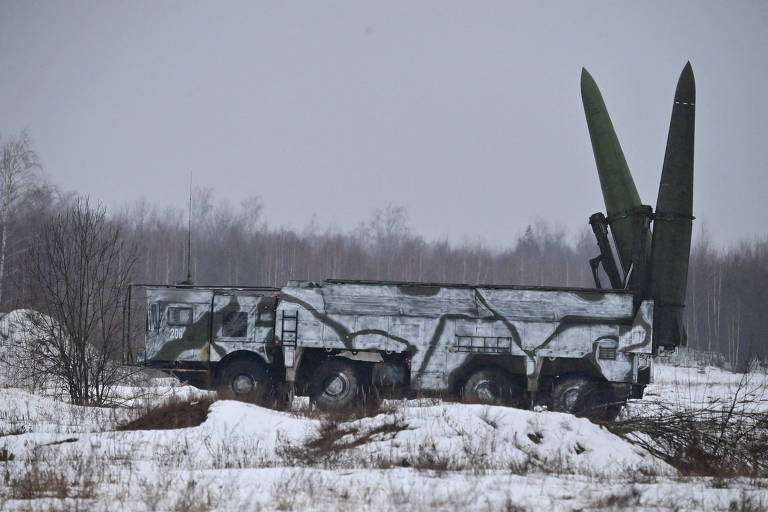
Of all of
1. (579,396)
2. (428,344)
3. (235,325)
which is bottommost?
(579,396)

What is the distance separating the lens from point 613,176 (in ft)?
61.6

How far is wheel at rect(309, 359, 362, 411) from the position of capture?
50.6 ft

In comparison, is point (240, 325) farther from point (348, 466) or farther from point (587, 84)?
point (587, 84)

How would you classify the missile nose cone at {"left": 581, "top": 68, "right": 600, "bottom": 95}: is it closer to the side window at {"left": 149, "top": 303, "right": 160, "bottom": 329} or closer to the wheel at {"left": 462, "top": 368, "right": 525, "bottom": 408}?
the wheel at {"left": 462, "top": 368, "right": 525, "bottom": 408}

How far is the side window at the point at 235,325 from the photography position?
52.7ft

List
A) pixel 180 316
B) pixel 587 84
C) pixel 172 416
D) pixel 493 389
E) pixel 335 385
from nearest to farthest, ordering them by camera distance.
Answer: pixel 172 416 → pixel 335 385 → pixel 493 389 → pixel 180 316 → pixel 587 84

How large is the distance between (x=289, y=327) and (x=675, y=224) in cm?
927

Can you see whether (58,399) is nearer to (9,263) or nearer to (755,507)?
(755,507)

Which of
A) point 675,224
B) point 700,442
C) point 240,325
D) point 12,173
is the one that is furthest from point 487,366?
point 12,173

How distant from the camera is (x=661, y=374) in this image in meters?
34.1

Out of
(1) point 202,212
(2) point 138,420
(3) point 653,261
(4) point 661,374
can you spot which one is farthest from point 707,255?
(2) point 138,420

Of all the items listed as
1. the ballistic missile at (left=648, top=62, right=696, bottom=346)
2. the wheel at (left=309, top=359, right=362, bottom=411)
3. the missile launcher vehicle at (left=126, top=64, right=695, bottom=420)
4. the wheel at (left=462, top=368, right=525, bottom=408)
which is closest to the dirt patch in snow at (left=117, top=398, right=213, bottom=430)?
the missile launcher vehicle at (left=126, top=64, right=695, bottom=420)

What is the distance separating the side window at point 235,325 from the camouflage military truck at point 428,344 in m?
0.02

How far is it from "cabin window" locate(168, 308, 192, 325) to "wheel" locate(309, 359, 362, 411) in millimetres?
3109
